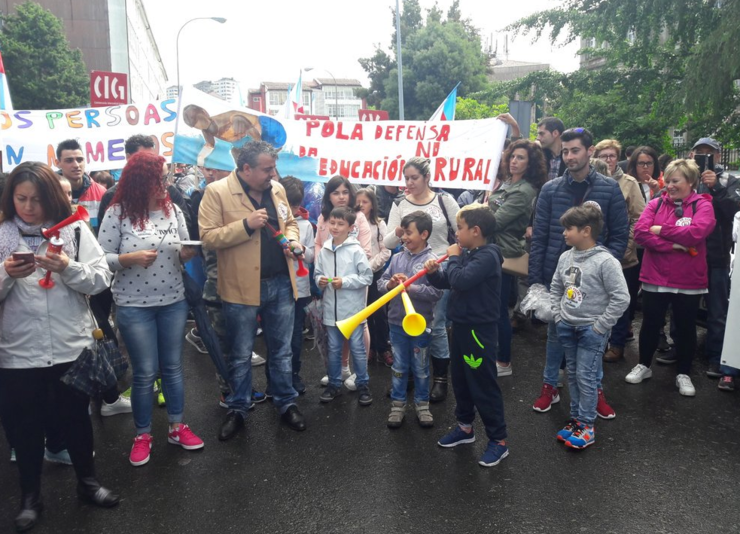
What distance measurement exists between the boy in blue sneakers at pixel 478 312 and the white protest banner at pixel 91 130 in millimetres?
4376

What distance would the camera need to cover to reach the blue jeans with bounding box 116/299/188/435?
3.81m

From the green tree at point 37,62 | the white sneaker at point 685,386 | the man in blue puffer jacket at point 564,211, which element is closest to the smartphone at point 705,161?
the man in blue puffer jacket at point 564,211

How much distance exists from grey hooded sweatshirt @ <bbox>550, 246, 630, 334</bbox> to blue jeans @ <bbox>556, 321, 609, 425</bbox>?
0.08m

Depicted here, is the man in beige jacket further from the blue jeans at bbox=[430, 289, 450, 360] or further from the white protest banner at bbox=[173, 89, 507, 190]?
the white protest banner at bbox=[173, 89, 507, 190]

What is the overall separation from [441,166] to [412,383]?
7.96ft

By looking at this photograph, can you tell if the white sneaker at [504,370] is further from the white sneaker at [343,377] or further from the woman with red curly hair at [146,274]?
the woman with red curly hair at [146,274]

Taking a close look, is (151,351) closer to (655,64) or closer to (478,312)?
(478,312)

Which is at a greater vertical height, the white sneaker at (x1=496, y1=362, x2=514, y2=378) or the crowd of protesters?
the crowd of protesters

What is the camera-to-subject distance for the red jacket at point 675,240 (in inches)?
189

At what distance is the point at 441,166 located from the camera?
20.8ft

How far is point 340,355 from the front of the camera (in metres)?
4.92

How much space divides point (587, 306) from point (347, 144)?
3.53 m

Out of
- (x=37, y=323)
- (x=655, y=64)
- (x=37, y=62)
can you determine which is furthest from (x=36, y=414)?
(x=37, y=62)

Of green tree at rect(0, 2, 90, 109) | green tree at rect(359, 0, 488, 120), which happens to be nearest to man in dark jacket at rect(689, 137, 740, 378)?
green tree at rect(0, 2, 90, 109)
